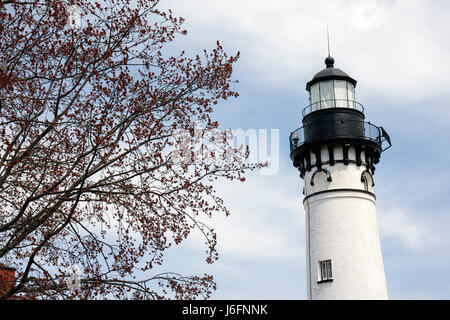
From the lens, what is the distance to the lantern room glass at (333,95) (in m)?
26.8

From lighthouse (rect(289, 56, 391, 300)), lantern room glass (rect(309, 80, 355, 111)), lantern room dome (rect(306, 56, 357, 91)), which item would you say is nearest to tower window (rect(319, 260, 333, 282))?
lighthouse (rect(289, 56, 391, 300))

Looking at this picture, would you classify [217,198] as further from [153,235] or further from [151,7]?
[151,7]

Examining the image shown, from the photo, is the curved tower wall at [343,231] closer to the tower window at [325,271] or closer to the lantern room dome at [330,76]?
the tower window at [325,271]

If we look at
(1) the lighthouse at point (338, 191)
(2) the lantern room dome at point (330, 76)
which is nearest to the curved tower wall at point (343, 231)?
(1) the lighthouse at point (338, 191)

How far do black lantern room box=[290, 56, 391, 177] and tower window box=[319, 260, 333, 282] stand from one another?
4.55 metres

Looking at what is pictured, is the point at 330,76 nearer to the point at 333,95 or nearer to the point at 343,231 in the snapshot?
the point at 333,95

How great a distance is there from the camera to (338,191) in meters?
24.9

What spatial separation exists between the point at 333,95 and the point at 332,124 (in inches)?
63.0

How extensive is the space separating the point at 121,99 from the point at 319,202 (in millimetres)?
16313

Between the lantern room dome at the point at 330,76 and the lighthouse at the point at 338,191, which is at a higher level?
the lantern room dome at the point at 330,76

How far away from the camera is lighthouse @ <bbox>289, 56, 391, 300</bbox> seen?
78.0 ft

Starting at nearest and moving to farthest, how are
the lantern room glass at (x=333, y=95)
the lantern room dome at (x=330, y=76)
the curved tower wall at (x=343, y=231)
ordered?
the curved tower wall at (x=343, y=231)
the lantern room glass at (x=333, y=95)
the lantern room dome at (x=330, y=76)

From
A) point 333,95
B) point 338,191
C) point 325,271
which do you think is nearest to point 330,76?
point 333,95
